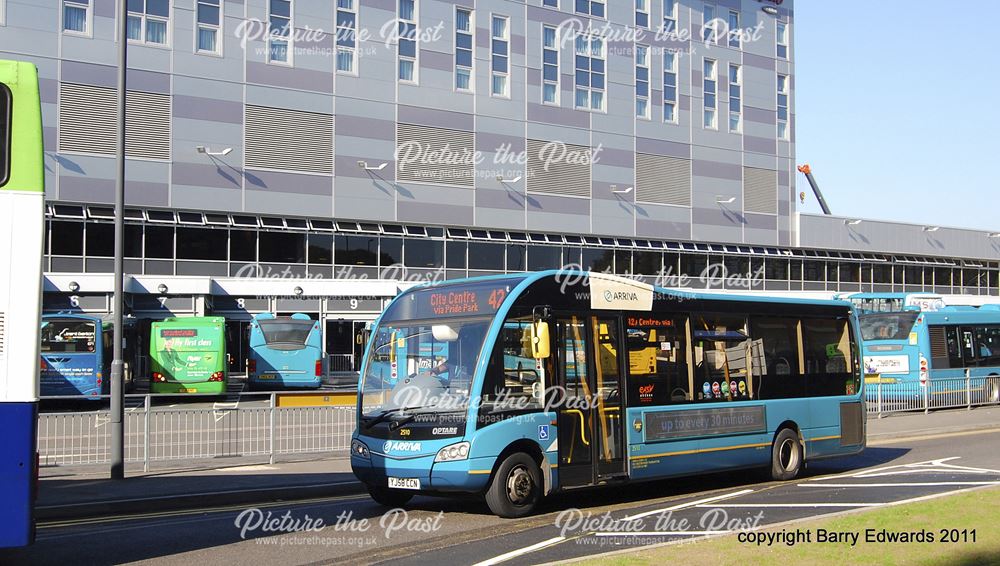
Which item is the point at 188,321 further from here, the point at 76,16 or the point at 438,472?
the point at 438,472

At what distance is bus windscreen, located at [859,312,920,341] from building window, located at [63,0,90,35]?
98.5ft

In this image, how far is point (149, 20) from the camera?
37344 mm

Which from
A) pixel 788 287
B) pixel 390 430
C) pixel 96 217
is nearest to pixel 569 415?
pixel 390 430

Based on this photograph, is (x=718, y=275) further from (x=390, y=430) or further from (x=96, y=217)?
(x=390, y=430)

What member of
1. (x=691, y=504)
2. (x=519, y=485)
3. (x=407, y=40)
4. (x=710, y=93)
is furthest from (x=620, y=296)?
(x=710, y=93)

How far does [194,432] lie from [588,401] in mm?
8039

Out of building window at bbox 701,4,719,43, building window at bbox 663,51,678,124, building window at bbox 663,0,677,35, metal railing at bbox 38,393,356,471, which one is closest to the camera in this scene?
metal railing at bbox 38,393,356,471

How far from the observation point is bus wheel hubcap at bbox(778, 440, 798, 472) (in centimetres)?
1515

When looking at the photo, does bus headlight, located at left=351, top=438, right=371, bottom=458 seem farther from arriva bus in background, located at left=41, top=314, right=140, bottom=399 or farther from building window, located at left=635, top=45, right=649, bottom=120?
building window, located at left=635, top=45, right=649, bottom=120

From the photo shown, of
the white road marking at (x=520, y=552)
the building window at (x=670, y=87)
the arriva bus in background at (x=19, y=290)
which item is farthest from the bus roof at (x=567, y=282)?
the building window at (x=670, y=87)

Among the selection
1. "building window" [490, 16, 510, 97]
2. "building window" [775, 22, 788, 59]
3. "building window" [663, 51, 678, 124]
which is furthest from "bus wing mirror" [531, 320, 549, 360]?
"building window" [775, 22, 788, 59]

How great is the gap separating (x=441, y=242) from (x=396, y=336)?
102 feet

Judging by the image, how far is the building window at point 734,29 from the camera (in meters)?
53.0

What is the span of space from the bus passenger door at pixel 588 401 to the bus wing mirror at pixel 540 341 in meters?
0.54
